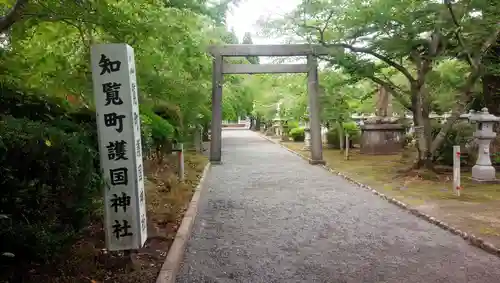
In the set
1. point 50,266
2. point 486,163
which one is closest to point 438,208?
point 486,163

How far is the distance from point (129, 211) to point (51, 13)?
2.26m

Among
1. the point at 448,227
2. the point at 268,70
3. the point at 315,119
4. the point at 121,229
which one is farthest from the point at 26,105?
the point at 315,119

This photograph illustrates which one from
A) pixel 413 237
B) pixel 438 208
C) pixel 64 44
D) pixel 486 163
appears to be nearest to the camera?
pixel 413 237

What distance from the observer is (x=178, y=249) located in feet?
16.6

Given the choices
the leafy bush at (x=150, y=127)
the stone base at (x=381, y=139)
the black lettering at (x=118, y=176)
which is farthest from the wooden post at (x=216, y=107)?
the black lettering at (x=118, y=176)

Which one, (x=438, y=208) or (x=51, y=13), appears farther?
(x=438, y=208)

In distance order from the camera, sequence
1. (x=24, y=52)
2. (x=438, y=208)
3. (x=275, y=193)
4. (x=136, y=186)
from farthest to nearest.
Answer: (x=275, y=193) → (x=438, y=208) → (x=24, y=52) → (x=136, y=186)

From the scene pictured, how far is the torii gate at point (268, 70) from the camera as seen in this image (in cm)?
1427

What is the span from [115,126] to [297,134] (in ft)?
78.3

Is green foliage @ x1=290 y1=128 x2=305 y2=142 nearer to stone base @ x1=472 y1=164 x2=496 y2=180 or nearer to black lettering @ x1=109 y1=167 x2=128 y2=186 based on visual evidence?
stone base @ x1=472 y1=164 x2=496 y2=180

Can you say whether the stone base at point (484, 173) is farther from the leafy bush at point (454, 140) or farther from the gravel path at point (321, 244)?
the gravel path at point (321, 244)

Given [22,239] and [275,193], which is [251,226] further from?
[22,239]

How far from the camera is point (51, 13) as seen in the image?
4.46 m

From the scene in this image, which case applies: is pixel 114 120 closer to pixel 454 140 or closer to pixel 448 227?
pixel 448 227
